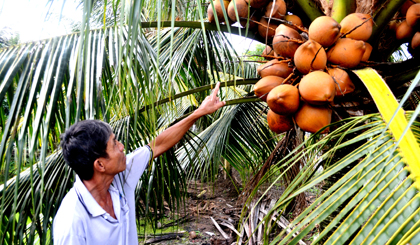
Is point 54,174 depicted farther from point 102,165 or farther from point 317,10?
point 317,10

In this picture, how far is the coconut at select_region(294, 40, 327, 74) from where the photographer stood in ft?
3.08

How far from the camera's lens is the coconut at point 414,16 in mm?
979

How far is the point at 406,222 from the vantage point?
19.0 inches

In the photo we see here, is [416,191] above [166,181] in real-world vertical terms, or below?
above

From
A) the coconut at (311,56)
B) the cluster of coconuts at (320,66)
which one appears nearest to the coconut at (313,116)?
the cluster of coconuts at (320,66)

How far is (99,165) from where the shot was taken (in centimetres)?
103

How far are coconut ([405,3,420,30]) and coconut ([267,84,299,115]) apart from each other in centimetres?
44

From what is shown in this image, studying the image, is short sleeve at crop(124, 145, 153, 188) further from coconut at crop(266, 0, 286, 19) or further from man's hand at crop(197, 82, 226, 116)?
coconut at crop(266, 0, 286, 19)

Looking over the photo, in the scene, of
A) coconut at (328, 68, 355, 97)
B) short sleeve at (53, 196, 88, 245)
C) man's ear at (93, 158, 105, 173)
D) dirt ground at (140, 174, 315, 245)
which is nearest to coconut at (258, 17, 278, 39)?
coconut at (328, 68, 355, 97)

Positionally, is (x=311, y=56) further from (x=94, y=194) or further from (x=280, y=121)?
(x=94, y=194)

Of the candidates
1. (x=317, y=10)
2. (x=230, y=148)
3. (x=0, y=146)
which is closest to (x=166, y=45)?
(x=230, y=148)

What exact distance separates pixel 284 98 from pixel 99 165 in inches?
24.9

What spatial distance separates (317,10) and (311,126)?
0.49m

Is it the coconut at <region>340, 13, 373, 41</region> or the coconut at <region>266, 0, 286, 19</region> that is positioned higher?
the coconut at <region>266, 0, 286, 19</region>
